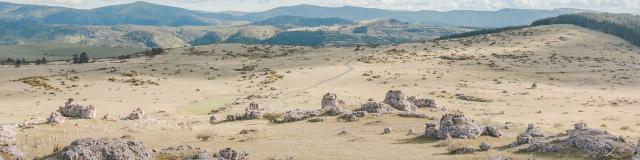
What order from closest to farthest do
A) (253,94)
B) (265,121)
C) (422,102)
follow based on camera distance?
(265,121)
(422,102)
(253,94)

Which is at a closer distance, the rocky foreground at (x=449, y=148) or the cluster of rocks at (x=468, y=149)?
the rocky foreground at (x=449, y=148)

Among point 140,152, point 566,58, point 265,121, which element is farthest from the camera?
point 566,58

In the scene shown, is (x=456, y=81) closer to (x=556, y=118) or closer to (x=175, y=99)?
(x=556, y=118)

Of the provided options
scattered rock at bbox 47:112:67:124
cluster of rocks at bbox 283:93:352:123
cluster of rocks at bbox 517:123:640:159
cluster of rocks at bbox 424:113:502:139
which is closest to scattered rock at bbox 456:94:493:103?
cluster of rocks at bbox 283:93:352:123

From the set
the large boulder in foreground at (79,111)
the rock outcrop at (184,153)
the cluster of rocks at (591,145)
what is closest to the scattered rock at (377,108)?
the cluster of rocks at (591,145)

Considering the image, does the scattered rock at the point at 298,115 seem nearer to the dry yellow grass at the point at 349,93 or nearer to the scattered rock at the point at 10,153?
the dry yellow grass at the point at 349,93

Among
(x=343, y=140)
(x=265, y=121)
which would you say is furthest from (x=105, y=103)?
(x=343, y=140)

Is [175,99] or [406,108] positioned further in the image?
[175,99]

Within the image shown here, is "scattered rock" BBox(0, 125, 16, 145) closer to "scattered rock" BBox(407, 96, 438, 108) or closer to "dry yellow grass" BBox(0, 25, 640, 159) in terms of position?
"dry yellow grass" BBox(0, 25, 640, 159)
